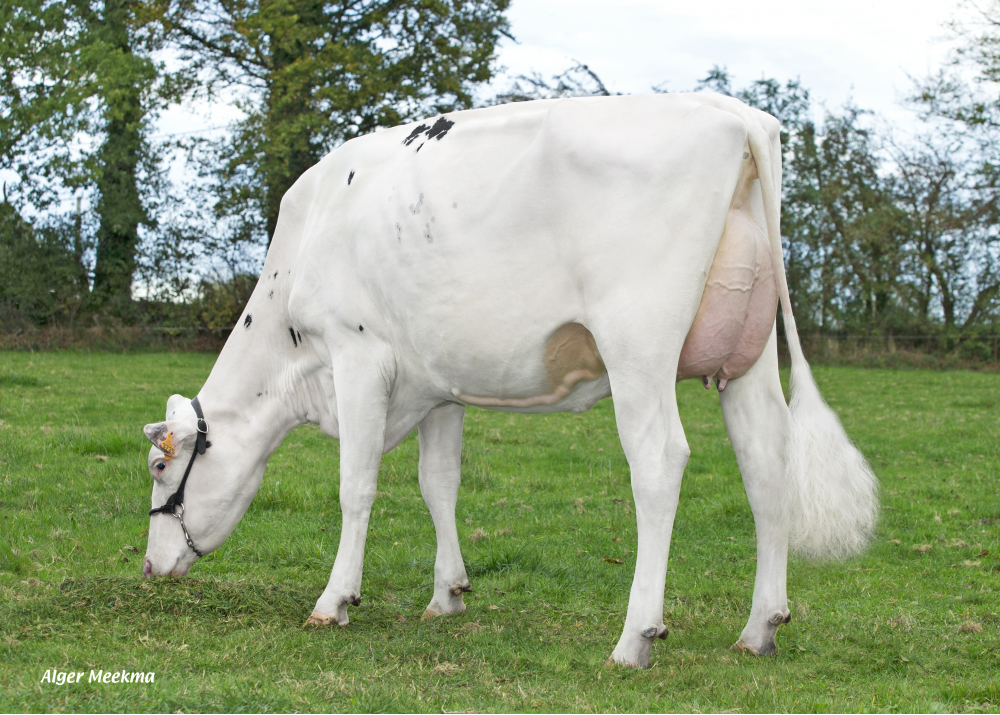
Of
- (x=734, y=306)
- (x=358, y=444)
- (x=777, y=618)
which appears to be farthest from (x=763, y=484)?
(x=358, y=444)

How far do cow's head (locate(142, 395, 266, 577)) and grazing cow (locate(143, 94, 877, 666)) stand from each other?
0.01 metres

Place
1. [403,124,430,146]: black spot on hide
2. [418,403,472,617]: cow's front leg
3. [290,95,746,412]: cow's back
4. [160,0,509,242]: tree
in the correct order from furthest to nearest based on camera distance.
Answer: [160,0,509,242]: tree < [418,403,472,617]: cow's front leg < [403,124,430,146]: black spot on hide < [290,95,746,412]: cow's back

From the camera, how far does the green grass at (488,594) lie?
3.47m

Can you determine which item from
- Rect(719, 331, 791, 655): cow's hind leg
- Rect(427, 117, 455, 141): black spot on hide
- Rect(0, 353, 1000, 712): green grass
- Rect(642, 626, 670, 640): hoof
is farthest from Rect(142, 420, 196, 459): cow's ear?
Rect(719, 331, 791, 655): cow's hind leg

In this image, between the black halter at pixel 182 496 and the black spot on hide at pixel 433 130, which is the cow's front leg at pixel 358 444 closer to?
the black halter at pixel 182 496

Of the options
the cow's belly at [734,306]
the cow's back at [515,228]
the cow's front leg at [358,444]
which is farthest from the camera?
the cow's front leg at [358,444]

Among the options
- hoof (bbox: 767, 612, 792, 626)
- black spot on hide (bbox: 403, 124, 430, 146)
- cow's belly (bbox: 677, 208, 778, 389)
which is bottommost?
hoof (bbox: 767, 612, 792, 626)

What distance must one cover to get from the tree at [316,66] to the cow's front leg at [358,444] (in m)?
17.5

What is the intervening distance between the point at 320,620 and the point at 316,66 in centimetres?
1887

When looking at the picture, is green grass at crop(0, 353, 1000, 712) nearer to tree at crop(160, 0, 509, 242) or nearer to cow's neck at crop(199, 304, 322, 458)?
cow's neck at crop(199, 304, 322, 458)

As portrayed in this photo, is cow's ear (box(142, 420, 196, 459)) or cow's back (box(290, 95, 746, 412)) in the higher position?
cow's back (box(290, 95, 746, 412))

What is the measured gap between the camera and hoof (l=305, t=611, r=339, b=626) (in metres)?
4.29

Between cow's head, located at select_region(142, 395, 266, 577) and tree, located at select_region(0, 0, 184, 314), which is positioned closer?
cow's head, located at select_region(142, 395, 266, 577)

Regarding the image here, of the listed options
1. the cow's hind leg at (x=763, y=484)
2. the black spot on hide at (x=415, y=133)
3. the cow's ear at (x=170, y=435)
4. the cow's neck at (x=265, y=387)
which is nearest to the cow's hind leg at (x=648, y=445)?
the cow's hind leg at (x=763, y=484)
